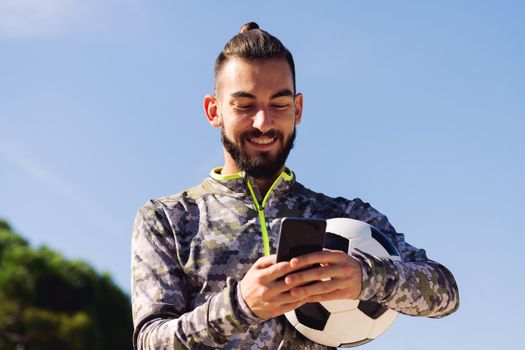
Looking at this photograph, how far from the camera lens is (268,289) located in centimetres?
309

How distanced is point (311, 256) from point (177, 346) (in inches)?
33.9

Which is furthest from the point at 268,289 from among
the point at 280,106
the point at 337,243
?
the point at 280,106

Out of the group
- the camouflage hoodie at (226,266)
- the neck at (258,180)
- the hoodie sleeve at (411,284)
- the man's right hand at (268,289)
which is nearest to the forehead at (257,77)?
the neck at (258,180)

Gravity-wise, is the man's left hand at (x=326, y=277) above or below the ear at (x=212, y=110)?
below

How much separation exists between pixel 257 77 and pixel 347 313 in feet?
4.60

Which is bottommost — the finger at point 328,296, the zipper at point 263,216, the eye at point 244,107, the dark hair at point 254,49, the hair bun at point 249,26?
the finger at point 328,296

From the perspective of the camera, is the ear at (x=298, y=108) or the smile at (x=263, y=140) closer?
the smile at (x=263, y=140)

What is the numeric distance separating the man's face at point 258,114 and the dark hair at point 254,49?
0.15 feet

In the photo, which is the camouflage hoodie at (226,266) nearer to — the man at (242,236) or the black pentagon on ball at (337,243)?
the man at (242,236)

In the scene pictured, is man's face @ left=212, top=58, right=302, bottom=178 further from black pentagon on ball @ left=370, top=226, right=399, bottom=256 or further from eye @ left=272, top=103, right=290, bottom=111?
black pentagon on ball @ left=370, top=226, right=399, bottom=256

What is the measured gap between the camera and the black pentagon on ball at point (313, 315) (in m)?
3.83

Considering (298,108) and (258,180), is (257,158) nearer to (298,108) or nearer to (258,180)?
(258,180)

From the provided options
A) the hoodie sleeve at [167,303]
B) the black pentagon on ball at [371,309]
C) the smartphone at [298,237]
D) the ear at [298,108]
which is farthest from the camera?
the ear at [298,108]

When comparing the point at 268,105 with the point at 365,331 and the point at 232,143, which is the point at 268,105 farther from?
the point at 365,331
